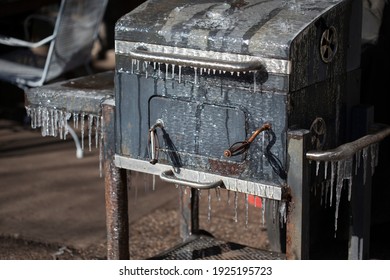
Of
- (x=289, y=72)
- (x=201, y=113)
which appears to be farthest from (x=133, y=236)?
(x=289, y=72)

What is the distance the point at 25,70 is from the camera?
6039 mm

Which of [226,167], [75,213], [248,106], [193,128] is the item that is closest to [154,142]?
[193,128]

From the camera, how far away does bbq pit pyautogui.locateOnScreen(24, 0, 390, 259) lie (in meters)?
3.03

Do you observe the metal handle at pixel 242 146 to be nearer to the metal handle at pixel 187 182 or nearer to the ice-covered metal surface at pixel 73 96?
the metal handle at pixel 187 182

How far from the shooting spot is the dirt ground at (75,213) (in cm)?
449

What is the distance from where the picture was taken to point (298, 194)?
10.0 ft

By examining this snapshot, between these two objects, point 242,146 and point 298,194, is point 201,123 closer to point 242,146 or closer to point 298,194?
point 242,146

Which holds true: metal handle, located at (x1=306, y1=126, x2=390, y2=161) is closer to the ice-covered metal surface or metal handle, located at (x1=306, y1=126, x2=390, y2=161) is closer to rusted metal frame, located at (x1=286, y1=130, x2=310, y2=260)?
rusted metal frame, located at (x1=286, y1=130, x2=310, y2=260)

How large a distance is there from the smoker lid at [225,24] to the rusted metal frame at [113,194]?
33cm

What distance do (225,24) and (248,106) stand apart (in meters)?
0.29

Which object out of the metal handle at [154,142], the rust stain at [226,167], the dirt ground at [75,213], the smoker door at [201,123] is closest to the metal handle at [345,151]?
the smoker door at [201,123]

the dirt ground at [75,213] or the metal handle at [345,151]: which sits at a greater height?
the metal handle at [345,151]

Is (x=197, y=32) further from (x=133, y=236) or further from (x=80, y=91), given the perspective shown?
(x=133, y=236)

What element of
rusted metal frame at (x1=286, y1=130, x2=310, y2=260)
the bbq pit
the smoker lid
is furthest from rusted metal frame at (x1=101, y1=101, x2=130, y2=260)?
rusted metal frame at (x1=286, y1=130, x2=310, y2=260)
